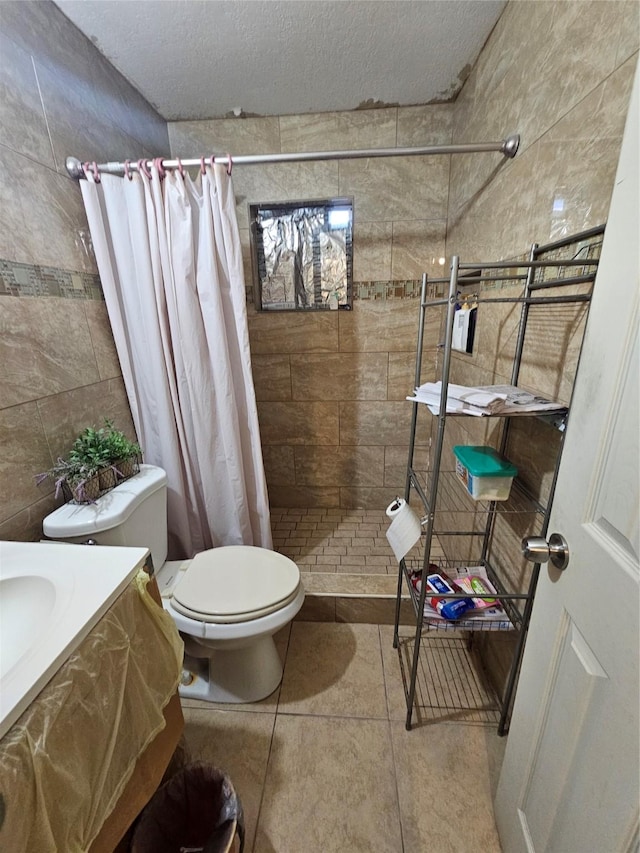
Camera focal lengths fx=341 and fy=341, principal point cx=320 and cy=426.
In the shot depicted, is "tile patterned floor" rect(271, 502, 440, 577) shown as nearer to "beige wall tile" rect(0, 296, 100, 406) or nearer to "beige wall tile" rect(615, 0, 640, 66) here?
"beige wall tile" rect(0, 296, 100, 406)

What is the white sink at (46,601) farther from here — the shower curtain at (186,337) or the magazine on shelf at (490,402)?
the magazine on shelf at (490,402)

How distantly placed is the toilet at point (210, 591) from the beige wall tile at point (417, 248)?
163cm

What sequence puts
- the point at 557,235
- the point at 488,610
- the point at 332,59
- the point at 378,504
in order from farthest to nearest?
the point at 378,504, the point at 332,59, the point at 488,610, the point at 557,235

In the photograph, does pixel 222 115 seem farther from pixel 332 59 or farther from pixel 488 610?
pixel 488 610

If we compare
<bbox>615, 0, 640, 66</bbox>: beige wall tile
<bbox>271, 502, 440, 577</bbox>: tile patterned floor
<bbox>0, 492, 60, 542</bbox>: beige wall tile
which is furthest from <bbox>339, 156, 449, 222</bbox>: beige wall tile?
<bbox>0, 492, 60, 542</bbox>: beige wall tile

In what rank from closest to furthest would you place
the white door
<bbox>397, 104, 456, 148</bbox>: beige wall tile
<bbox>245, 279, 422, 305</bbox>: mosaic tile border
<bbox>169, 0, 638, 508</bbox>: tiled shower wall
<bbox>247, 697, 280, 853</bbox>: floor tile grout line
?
the white door < <bbox>169, 0, 638, 508</bbox>: tiled shower wall < <bbox>247, 697, 280, 853</bbox>: floor tile grout line < <bbox>397, 104, 456, 148</bbox>: beige wall tile < <bbox>245, 279, 422, 305</bbox>: mosaic tile border

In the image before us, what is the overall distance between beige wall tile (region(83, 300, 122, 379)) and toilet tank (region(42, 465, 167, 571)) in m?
0.46

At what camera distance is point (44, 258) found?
1.14 m

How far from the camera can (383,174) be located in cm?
178

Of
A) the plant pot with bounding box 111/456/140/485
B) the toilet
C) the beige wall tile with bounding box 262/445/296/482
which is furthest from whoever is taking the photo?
the beige wall tile with bounding box 262/445/296/482

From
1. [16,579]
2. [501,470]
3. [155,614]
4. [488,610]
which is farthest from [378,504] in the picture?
[16,579]

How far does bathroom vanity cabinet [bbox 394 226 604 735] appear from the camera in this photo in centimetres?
87

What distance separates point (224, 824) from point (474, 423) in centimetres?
147

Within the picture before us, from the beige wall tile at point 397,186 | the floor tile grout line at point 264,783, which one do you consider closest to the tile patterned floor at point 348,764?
the floor tile grout line at point 264,783
